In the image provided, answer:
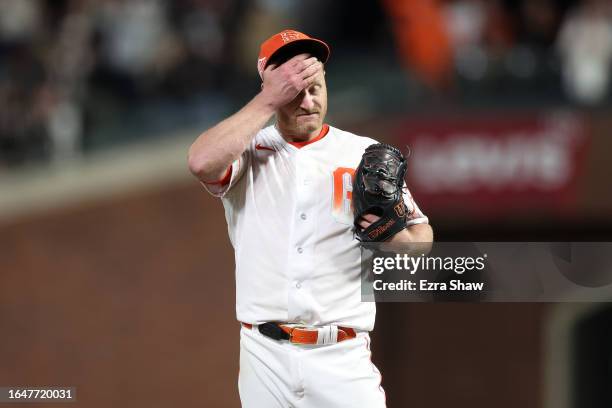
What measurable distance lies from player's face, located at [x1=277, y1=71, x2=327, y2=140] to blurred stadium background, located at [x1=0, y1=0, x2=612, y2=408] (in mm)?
4221

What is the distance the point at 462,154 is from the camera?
775 centimetres

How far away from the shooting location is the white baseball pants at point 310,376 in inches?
139

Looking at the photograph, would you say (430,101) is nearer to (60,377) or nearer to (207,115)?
(207,115)

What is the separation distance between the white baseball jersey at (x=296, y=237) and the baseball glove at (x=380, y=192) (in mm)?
139

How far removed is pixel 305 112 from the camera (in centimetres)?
358

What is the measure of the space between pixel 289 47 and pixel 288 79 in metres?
0.16

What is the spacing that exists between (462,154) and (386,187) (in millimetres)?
4491

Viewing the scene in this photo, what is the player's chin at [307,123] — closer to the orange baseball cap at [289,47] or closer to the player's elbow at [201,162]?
the orange baseball cap at [289,47]

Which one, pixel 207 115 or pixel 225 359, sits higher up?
pixel 207 115

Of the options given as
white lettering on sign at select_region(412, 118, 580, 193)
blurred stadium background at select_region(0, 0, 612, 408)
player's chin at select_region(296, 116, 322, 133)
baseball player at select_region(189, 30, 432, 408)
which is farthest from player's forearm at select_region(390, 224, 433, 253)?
white lettering on sign at select_region(412, 118, 580, 193)

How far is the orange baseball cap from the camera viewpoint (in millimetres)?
3502

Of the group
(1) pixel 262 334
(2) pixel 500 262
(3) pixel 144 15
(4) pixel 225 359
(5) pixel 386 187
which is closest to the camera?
(5) pixel 386 187

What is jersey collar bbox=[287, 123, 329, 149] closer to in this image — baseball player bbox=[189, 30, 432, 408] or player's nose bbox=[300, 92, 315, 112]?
baseball player bbox=[189, 30, 432, 408]

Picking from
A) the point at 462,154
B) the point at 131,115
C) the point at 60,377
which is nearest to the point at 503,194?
the point at 462,154
